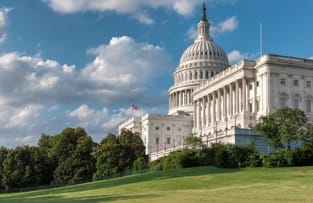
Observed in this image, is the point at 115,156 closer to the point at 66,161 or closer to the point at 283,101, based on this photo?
the point at 66,161

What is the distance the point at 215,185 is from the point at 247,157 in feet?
91.2

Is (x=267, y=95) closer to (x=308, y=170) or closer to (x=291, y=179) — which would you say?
(x=308, y=170)

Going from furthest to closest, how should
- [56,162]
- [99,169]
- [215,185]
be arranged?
[56,162]
[99,169]
[215,185]

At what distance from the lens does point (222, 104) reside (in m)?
142

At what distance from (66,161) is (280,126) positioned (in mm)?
52541

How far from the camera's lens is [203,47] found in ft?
655

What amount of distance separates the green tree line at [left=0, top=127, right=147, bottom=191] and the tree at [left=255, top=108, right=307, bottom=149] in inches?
1309

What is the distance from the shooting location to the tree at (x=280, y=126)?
8579 centimetres

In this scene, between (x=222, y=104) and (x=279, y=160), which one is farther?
(x=222, y=104)

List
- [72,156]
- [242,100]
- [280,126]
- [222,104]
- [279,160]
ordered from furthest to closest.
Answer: [222,104]
[242,100]
[72,156]
[280,126]
[279,160]

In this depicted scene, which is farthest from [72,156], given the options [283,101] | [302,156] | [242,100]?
[302,156]

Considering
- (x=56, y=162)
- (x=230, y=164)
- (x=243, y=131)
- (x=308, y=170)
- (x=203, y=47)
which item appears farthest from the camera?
(x=203, y=47)

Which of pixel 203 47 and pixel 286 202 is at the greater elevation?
pixel 203 47

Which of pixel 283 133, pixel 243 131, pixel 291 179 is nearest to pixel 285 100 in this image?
pixel 243 131
